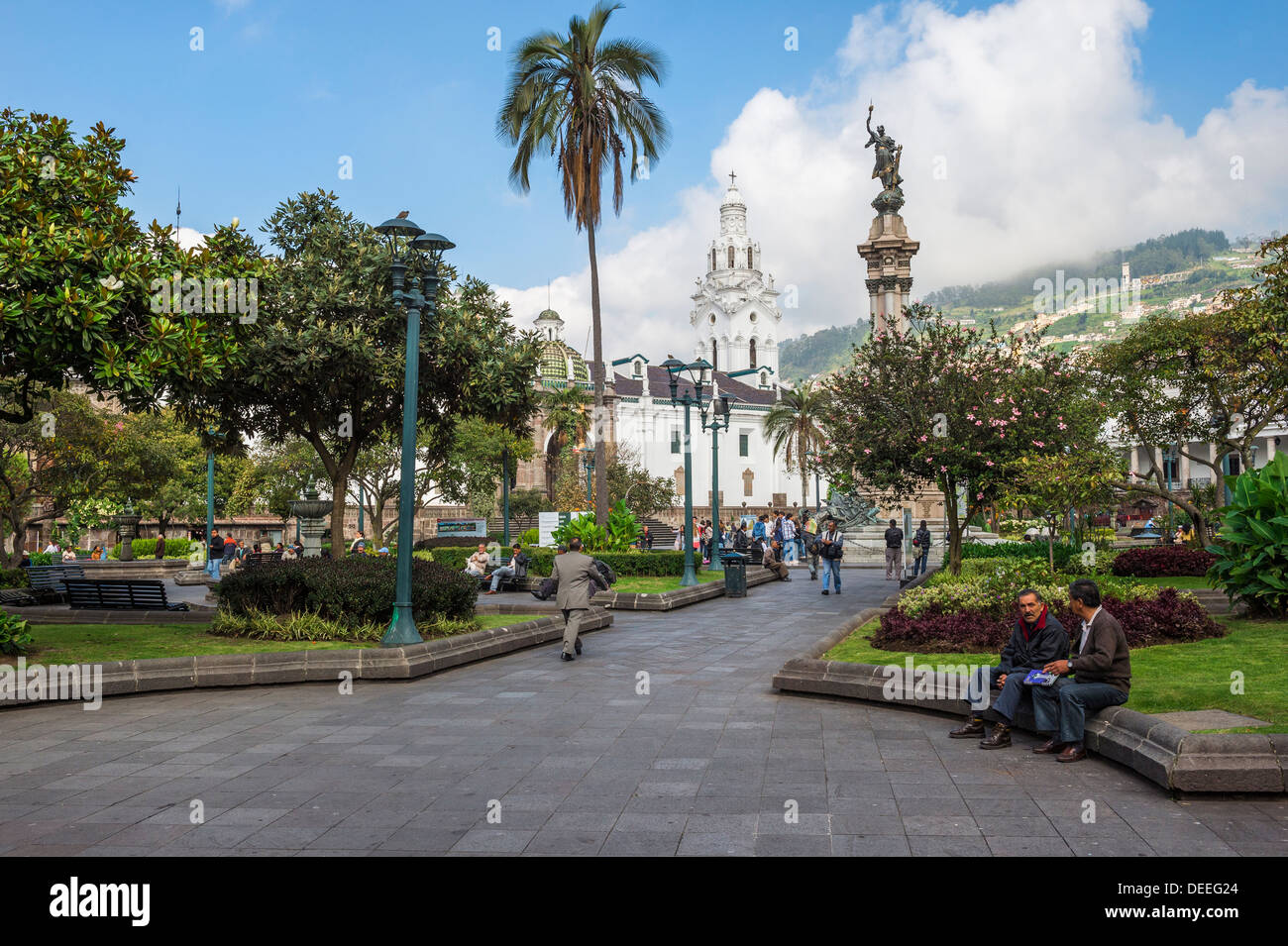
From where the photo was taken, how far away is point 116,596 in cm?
1561

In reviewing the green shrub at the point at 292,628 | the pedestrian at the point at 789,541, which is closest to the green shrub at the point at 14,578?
the green shrub at the point at 292,628

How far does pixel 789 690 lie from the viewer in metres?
9.36

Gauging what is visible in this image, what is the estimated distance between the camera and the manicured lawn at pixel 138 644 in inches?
406

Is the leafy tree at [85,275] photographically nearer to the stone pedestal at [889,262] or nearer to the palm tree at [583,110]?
the palm tree at [583,110]

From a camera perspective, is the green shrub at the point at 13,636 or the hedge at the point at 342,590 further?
the hedge at the point at 342,590

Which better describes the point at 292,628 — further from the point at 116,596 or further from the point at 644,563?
the point at 644,563

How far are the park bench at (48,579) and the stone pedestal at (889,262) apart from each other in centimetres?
2331

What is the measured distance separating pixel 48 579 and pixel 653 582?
1261 cm

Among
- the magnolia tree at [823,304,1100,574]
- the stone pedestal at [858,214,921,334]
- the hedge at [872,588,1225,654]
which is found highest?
the stone pedestal at [858,214,921,334]

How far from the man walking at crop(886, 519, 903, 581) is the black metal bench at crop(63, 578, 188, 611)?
15.7 meters

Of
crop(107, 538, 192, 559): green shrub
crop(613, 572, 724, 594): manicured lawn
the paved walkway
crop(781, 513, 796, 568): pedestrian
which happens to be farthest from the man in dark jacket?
crop(107, 538, 192, 559): green shrub

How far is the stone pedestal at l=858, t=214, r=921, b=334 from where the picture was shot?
1197 inches

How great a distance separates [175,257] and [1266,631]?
1262 centimetres

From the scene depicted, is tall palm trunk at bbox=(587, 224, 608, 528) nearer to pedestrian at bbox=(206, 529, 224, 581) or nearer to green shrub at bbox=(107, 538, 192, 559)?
pedestrian at bbox=(206, 529, 224, 581)
